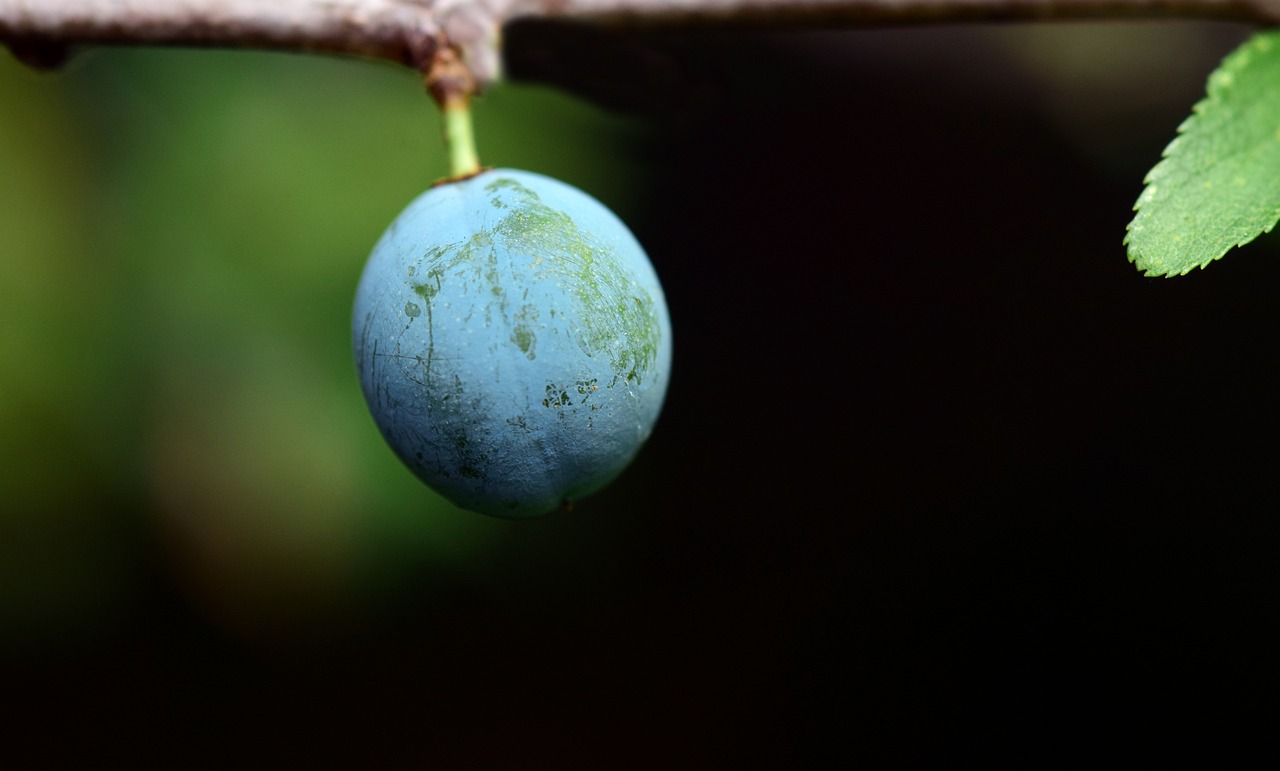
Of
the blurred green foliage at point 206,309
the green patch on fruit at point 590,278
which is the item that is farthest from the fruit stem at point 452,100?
the blurred green foliage at point 206,309

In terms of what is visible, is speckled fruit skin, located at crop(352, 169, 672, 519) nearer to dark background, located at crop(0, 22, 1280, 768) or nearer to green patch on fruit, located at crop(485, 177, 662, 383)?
Answer: green patch on fruit, located at crop(485, 177, 662, 383)

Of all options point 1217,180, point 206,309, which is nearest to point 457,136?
point 1217,180

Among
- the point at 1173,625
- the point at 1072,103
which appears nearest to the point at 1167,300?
the point at 1072,103

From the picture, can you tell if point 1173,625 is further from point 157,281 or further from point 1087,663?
point 157,281

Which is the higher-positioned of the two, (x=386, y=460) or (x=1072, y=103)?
(x=1072, y=103)

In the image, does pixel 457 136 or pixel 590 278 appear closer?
pixel 590 278

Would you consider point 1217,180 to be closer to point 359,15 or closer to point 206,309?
point 359,15

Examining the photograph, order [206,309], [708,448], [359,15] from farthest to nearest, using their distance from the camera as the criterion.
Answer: [708,448], [206,309], [359,15]

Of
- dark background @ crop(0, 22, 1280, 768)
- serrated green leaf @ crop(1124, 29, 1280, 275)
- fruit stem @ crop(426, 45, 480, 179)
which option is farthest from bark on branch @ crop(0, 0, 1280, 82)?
dark background @ crop(0, 22, 1280, 768)
